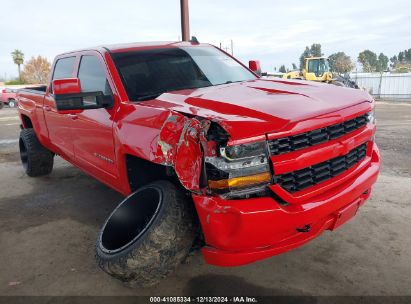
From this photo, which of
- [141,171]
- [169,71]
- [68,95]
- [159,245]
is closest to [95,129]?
[68,95]

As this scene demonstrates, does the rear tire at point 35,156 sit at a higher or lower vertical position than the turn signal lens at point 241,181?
lower

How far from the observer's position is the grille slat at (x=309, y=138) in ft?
6.92

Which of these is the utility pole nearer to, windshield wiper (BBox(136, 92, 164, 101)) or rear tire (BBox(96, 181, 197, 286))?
windshield wiper (BBox(136, 92, 164, 101))

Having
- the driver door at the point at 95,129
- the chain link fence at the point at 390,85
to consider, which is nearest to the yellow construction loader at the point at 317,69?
the chain link fence at the point at 390,85

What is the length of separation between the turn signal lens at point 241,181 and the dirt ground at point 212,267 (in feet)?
2.96

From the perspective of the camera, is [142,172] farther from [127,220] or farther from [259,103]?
[259,103]

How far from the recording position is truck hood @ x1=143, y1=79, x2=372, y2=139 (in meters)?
2.09

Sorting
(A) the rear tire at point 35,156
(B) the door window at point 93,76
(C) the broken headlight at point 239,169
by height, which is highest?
(B) the door window at point 93,76

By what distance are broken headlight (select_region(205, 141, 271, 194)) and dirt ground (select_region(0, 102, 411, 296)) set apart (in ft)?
2.94

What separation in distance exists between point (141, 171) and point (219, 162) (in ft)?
3.57

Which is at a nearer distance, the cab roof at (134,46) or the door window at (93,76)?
the door window at (93,76)

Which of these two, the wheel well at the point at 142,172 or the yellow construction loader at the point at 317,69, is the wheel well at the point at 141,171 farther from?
the yellow construction loader at the point at 317,69

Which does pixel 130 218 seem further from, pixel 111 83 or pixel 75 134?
pixel 75 134

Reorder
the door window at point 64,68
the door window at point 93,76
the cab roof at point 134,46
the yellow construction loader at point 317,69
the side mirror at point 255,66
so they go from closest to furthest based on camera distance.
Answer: the door window at point 93,76 < the cab roof at point 134,46 < the door window at point 64,68 < the side mirror at point 255,66 < the yellow construction loader at point 317,69
